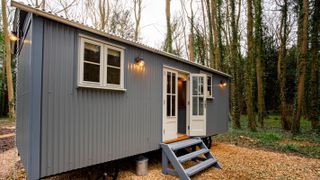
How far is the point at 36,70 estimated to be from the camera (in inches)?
112

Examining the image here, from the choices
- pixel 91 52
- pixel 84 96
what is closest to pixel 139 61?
pixel 91 52

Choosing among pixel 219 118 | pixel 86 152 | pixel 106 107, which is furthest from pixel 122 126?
pixel 219 118

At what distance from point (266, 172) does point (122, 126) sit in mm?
3778

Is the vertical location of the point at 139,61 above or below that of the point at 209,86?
above

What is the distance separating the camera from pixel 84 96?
3410 millimetres

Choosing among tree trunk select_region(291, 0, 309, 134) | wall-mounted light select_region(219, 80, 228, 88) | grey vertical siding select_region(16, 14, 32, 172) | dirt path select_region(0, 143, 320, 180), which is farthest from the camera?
tree trunk select_region(291, 0, 309, 134)

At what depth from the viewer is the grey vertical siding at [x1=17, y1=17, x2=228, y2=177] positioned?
9.61ft

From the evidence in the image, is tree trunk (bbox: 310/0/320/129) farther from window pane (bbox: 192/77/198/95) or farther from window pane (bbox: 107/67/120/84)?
window pane (bbox: 107/67/120/84)

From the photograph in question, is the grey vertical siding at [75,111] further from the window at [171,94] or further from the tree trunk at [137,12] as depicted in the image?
the tree trunk at [137,12]

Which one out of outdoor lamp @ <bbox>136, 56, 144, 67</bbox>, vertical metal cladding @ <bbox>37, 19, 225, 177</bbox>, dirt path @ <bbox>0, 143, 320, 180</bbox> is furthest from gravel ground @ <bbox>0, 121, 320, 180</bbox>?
outdoor lamp @ <bbox>136, 56, 144, 67</bbox>

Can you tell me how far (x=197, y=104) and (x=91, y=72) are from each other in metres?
3.91

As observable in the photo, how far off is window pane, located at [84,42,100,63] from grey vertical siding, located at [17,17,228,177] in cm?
20

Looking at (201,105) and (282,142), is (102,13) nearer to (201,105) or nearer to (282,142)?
(201,105)

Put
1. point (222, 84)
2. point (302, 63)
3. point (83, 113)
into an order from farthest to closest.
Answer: point (302, 63) < point (222, 84) < point (83, 113)
